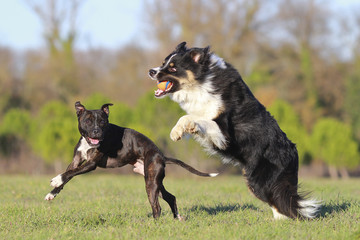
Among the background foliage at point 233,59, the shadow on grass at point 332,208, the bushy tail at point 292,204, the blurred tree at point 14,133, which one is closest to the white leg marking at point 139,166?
the bushy tail at point 292,204

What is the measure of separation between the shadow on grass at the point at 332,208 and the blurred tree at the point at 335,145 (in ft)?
56.4

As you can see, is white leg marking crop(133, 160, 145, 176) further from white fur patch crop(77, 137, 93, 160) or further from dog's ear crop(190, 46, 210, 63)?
dog's ear crop(190, 46, 210, 63)

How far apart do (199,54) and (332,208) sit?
132 inches

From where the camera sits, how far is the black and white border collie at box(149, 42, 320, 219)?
7.00m

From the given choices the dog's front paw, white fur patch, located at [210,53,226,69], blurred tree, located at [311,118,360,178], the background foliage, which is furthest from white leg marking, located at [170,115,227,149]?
the background foliage

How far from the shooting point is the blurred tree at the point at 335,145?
24.9 meters

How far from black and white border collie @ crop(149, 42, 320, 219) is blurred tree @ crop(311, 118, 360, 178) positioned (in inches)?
733

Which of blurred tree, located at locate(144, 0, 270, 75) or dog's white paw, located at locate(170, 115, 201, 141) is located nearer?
dog's white paw, located at locate(170, 115, 201, 141)

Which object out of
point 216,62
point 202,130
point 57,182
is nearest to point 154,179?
point 202,130

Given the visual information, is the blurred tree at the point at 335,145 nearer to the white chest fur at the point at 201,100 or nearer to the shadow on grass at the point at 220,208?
the shadow on grass at the point at 220,208

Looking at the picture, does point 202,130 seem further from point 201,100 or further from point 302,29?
point 302,29

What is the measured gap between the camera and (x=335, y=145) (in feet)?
81.6

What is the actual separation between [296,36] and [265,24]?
2.53 metres

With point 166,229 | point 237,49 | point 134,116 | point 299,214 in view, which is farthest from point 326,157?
point 166,229
